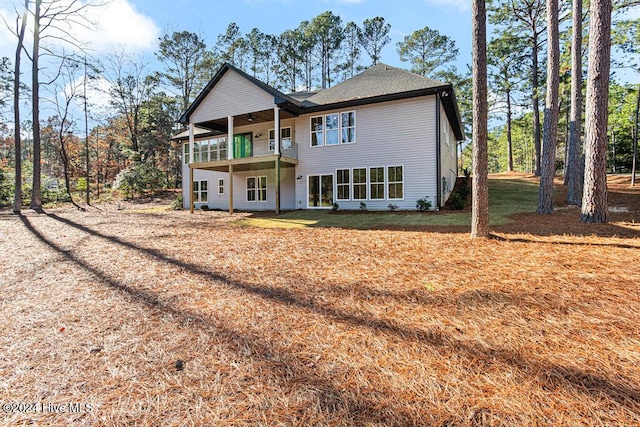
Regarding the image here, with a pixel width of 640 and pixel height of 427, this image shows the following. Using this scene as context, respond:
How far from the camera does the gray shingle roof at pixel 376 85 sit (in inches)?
531

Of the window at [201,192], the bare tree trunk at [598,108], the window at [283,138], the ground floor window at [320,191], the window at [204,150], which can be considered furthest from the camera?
the window at [201,192]

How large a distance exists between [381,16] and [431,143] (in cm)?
2458

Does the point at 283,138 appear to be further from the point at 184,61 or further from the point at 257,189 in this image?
the point at 184,61

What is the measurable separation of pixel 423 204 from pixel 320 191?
522 cm

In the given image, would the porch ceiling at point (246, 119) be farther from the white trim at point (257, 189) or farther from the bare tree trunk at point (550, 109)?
the bare tree trunk at point (550, 109)

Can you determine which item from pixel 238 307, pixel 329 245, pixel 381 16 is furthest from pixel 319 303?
pixel 381 16

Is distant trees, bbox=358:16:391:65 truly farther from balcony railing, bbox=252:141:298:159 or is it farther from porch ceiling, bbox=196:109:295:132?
balcony railing, bbox=252:141:298:159

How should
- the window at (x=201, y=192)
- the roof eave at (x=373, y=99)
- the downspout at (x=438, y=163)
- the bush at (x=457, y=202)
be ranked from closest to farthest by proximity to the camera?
the roof eave at (x=373, y=99) < the downspout at (x=438, y=163) < the bush at (x=457, y=202) < the window at (x=201, y=192)

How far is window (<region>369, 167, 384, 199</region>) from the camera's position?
45.9 feet

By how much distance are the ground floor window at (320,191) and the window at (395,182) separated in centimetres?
300

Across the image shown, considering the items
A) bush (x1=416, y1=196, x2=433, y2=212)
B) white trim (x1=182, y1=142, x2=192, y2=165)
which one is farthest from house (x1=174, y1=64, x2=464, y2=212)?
white trim (x1=182, y1=142, x2=192, y2=165)

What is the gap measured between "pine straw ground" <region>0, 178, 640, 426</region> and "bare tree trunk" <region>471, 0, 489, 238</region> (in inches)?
60.7

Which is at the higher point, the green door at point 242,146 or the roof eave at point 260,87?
the roof eave at point 260,87

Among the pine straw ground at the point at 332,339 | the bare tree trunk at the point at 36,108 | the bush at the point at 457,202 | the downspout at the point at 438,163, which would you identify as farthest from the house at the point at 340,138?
the pine straw ground at the point at 332,339
